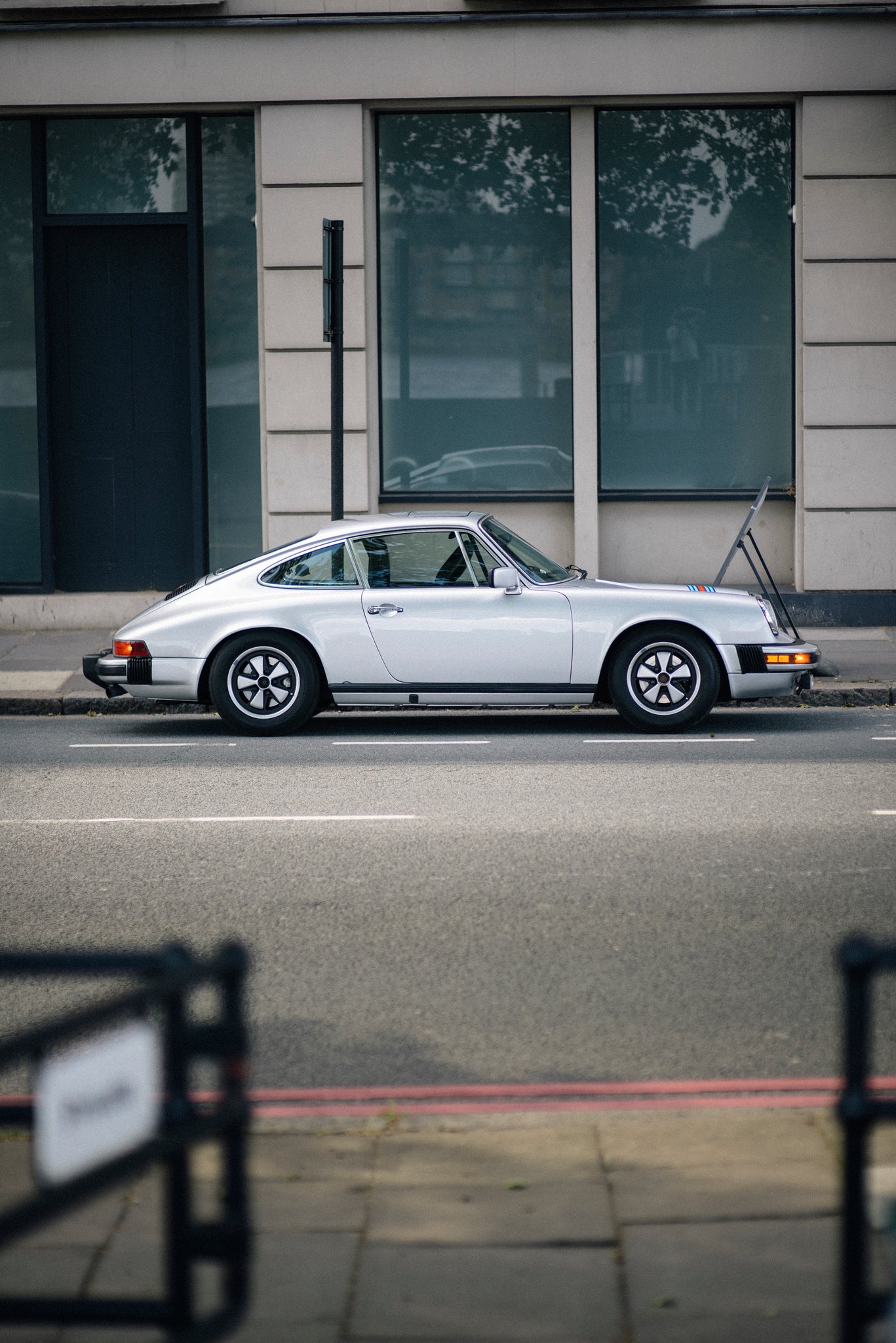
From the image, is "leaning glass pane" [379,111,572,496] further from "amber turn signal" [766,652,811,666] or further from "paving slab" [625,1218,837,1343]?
"paving slab" [625,1218,837,1343]

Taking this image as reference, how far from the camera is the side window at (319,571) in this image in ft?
Result: 37.3

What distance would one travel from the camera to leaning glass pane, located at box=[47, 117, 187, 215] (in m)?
16.8

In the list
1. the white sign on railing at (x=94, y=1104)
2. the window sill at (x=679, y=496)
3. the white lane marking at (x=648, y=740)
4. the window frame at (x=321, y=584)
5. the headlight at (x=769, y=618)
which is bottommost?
the white lane marking at (x=648, y=740)

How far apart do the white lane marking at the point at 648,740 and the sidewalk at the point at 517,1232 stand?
641 cm

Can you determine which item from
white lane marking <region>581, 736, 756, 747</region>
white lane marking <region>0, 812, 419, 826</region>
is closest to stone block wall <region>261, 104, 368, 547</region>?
white lane marking <region>581, 736, 756, 747</region>

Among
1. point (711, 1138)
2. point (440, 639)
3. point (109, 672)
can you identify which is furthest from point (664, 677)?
point (711, 1138)

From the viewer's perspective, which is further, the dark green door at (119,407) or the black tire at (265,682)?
the dark green door at (119,407)

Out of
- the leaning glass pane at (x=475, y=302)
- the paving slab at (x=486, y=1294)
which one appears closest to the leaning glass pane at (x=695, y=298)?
the leaning glass pane at (x=475, y=302)

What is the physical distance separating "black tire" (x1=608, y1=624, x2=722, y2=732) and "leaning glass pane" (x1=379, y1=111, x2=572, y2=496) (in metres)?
6.12

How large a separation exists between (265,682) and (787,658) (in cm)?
360

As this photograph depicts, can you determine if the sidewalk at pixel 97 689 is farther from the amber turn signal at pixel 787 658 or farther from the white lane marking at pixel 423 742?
the white lane marking at pixel 423 742

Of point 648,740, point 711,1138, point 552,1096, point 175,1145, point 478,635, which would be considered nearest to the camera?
point 175,1145

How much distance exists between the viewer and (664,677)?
11117mm

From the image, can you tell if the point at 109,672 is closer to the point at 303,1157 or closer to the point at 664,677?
the point at 664,677
